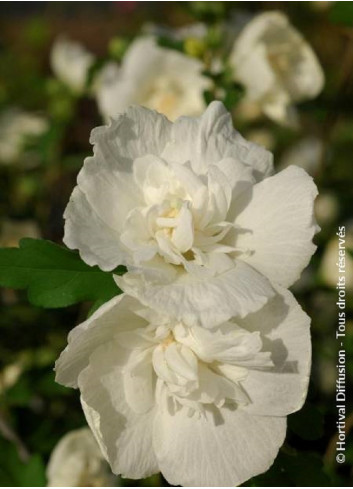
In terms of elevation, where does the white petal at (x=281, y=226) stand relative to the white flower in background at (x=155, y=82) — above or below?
above

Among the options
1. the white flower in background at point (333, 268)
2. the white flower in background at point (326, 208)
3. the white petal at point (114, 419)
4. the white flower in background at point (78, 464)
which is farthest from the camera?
the white flower in background at point (326, 208)

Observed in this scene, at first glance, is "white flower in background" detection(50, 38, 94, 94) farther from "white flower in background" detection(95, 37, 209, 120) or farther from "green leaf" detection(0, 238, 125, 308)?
"green leaf" detection(0, 238, 125, 308)

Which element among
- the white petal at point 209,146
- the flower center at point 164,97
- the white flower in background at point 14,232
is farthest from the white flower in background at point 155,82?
the white petal at point 209,146

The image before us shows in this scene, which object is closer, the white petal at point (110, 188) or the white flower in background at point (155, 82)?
the white petal at point (110, 188)

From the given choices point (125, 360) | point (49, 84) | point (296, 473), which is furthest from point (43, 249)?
point (49, 84)

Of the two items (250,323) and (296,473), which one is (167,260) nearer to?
(250,323)

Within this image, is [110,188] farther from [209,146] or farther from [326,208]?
[326,208]

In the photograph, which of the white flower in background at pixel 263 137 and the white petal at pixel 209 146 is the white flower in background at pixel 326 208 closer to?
the white flower in background at pixel 263 137
